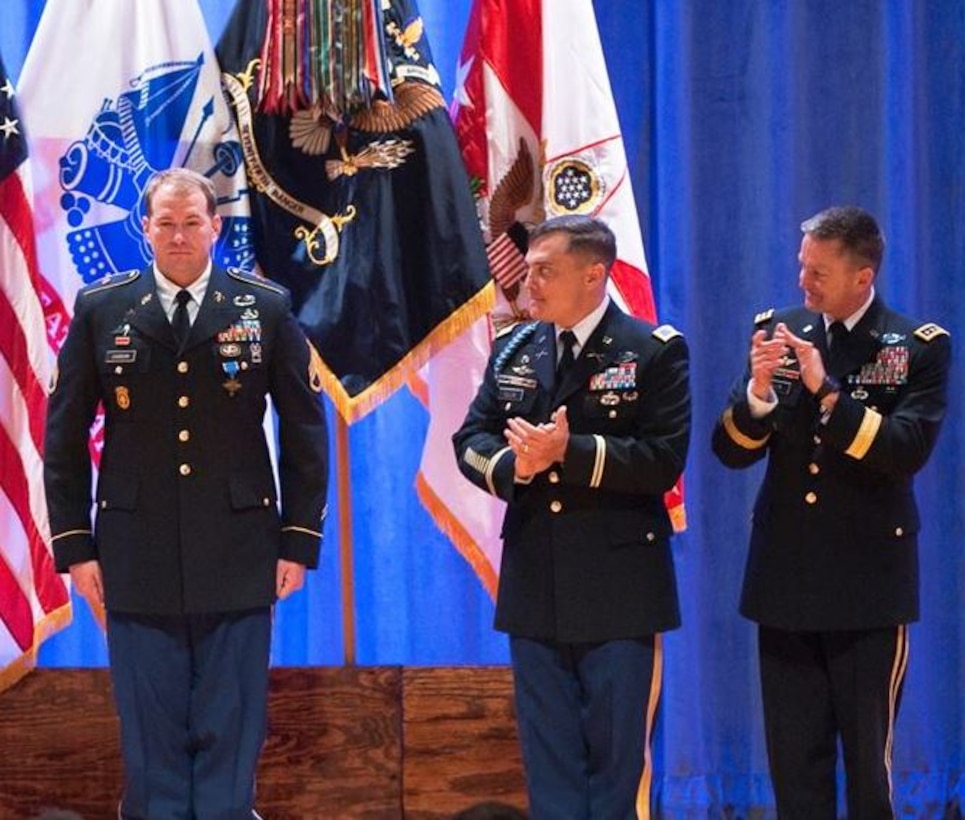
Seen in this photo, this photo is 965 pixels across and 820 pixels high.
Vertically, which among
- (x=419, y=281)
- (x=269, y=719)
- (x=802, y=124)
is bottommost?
(x=269, y=719)

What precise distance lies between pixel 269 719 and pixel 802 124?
96.4 inches

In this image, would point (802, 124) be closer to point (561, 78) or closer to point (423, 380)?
point (561, 78)

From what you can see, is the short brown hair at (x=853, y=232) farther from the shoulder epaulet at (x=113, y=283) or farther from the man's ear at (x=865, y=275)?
the shoulder epaulet at (x=113, y=283)

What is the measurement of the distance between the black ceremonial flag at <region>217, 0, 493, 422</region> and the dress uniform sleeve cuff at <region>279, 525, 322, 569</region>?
73cm

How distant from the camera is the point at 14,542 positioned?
400 centimetres

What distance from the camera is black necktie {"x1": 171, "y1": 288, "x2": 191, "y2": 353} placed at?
3385 mm

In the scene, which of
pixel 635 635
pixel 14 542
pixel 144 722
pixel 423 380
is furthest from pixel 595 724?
pixel 14 542

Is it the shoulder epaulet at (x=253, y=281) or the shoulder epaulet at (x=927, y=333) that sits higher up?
the shoulder epaulet at (x=253, y=281)

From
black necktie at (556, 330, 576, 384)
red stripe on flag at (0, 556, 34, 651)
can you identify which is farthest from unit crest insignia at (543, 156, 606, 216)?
→ red stripe on flag at (0, 556, 34, 651)

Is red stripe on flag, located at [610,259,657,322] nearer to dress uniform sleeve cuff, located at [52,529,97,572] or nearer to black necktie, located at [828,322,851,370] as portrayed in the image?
black necktie, located at [828,322,851,370]

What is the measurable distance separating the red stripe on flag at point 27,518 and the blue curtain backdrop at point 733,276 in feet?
2.00

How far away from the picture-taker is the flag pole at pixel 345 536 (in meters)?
4.26

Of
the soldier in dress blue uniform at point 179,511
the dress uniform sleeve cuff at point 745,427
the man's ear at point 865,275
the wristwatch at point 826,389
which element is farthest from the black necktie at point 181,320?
the man's ear at point 865,275

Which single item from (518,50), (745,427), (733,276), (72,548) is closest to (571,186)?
(518,50)
